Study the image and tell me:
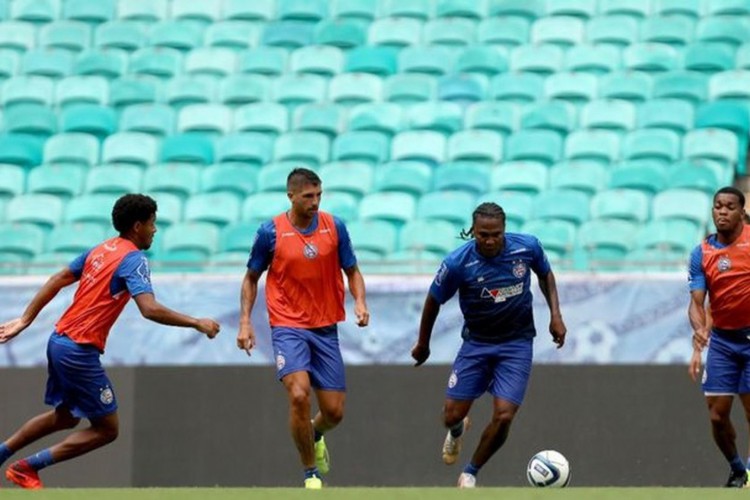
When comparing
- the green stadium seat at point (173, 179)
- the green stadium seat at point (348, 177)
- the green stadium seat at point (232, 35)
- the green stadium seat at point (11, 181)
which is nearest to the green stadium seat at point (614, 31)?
the green stadium seat at point (348, 177)

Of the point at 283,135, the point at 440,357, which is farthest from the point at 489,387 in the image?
the point at 283,135

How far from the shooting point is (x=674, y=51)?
19.5 metres

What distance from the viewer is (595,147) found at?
722 inches

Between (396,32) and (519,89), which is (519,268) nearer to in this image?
(519,89)

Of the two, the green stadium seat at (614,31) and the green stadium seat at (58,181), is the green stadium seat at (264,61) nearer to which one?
the green stadium seat at (58,181)

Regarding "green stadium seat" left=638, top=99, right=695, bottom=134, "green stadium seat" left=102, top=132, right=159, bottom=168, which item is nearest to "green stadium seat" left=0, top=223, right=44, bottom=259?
"green stadium seat" left=102, top=132, right=159, bottom=168

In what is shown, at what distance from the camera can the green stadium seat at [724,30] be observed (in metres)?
19.5

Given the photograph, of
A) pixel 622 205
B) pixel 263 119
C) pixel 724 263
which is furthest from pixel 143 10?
pixel 724 263

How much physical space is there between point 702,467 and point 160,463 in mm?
4512

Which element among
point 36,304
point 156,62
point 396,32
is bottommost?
point 36,304

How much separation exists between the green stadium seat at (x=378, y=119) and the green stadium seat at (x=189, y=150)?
5.03 ft

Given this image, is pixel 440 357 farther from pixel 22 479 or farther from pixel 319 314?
pixel 22 479

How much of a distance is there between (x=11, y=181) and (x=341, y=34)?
4174mm

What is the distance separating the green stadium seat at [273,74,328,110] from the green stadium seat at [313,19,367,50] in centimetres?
71
